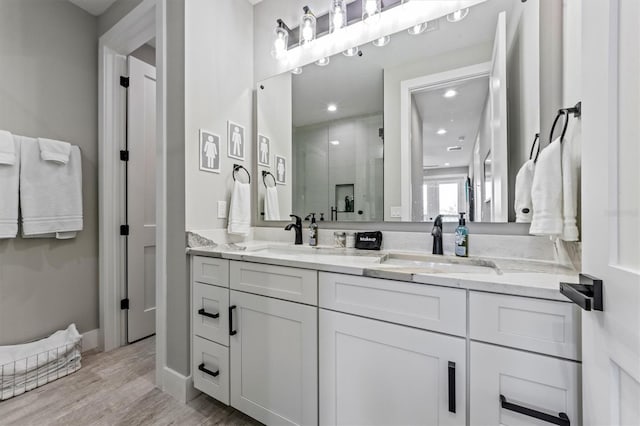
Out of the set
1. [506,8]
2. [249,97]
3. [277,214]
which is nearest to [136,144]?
[249,97]

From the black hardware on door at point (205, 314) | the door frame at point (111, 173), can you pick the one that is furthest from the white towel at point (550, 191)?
the door frame at point (111, 173)

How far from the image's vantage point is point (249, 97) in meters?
2.08

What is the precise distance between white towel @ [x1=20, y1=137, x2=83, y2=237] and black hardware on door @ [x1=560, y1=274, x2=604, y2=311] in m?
2.72

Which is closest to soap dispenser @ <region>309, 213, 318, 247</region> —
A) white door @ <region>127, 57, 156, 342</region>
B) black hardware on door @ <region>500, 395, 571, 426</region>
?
black hardware on door @ <region>500, 395, 571, 426</region>

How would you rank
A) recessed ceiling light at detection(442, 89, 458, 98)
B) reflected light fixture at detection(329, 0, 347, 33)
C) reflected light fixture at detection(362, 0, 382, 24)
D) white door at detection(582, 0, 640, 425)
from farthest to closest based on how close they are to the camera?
reflected light fixture at detection(329, 0, 347, 33) < reflected light fixture at detection(362, 0, 382, 24) < recessed ceiling light at detection(442, 89, 458, 98) < white door at detection(582, 0, 640, 425)

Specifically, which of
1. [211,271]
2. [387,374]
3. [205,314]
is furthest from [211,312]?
[387,374]

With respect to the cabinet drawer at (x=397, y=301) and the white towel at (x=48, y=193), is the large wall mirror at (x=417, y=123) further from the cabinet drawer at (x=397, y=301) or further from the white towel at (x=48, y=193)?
the white towel at (x=48, y=193)

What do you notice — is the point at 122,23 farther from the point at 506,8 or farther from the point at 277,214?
the point at 506,8

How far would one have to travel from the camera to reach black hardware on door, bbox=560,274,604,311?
0.53 metres

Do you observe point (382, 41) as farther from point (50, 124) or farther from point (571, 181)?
point (50, 124)

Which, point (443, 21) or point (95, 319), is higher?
point (443, 21)

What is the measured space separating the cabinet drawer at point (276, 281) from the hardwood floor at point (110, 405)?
0.73 m

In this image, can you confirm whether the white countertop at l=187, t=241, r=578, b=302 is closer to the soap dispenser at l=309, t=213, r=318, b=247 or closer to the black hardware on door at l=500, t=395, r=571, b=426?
the black hardware on door at l=500, t=395, r=571, b=426

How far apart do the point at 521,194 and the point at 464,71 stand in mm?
690
